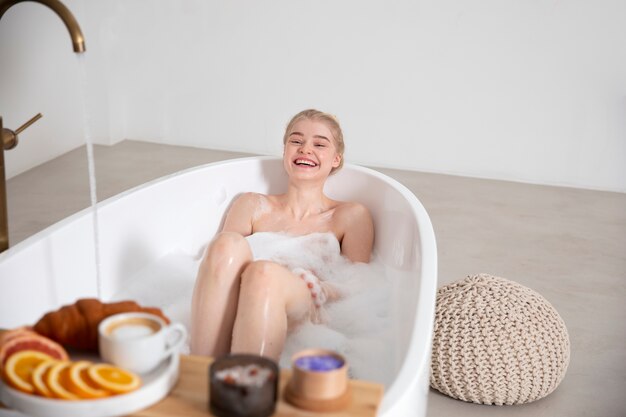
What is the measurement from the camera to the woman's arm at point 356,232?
250 centimetres

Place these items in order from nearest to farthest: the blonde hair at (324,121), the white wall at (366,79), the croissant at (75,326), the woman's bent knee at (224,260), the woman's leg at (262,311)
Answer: the croissant at (75,326) → the woman's leg at (262,311) → the woman's bent knee at (224,260) → the blonde hair at (324,121) → the white wall at (366,79)

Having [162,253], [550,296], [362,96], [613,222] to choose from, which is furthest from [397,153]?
[162,253]

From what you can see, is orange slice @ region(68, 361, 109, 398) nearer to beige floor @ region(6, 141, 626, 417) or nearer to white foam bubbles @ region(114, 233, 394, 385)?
white foam bubbles @ region(114, 233, 394, 385)

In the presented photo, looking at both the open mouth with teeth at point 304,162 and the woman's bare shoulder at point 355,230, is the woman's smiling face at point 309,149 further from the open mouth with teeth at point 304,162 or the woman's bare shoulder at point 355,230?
the woman's bare shoulder at point 355,230

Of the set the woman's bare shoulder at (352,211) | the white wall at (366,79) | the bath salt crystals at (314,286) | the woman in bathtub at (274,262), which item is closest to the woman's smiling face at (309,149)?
the woman in bathtub at (274,262)

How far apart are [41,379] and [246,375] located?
1.00 feet

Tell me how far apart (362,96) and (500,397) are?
2520mm

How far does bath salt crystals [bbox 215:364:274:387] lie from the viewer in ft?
3.86

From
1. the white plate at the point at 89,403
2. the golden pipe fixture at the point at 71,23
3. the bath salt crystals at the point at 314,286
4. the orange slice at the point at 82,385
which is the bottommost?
the bath salt crystals at the point at 314,286

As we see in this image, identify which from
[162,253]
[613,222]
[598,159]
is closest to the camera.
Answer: [162,253]

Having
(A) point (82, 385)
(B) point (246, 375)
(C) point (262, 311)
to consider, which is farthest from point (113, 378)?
(C) point (262, 311)

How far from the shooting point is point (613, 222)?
3.86 m

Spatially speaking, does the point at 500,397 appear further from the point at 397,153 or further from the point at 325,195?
the point at 397,153

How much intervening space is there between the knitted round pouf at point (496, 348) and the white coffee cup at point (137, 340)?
1.11 metres
